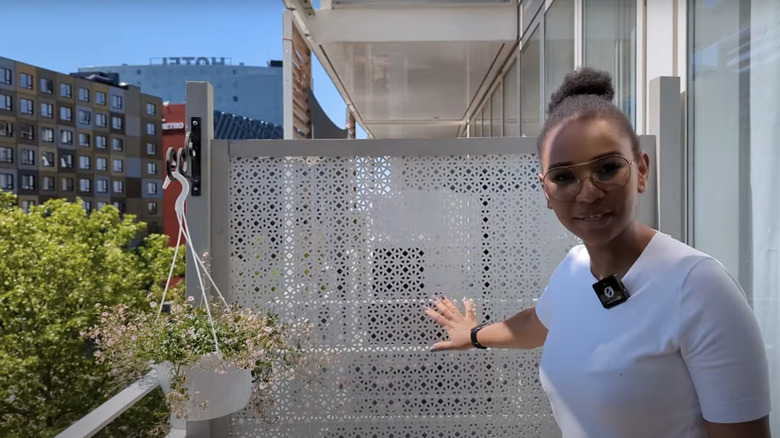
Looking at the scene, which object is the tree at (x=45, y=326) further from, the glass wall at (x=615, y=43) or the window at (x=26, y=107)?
the glass wall at (x=615, y=43)

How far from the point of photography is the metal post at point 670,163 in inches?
63.9

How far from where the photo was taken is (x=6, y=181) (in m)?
23.1

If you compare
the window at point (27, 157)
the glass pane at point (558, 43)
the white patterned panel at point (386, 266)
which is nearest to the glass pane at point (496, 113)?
the glass pane at point (558, 43)

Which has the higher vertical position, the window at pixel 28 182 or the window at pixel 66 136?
the window at pixel 66 136

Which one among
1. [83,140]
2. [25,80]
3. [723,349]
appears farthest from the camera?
[83,140]

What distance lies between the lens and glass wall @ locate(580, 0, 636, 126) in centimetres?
211

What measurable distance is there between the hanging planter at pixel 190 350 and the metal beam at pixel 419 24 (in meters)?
3.15

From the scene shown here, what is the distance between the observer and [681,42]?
1.65 meters

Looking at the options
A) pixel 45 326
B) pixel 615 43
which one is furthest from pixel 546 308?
pixel 45 326

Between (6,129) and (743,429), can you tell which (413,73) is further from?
(6,129)

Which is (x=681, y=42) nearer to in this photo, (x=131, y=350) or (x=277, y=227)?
(x=277, y=227)

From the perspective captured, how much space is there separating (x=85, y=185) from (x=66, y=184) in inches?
42.9

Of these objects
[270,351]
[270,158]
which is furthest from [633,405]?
[270,158]

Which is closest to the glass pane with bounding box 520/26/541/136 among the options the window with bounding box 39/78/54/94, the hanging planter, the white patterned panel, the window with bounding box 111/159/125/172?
the white patterned panel
